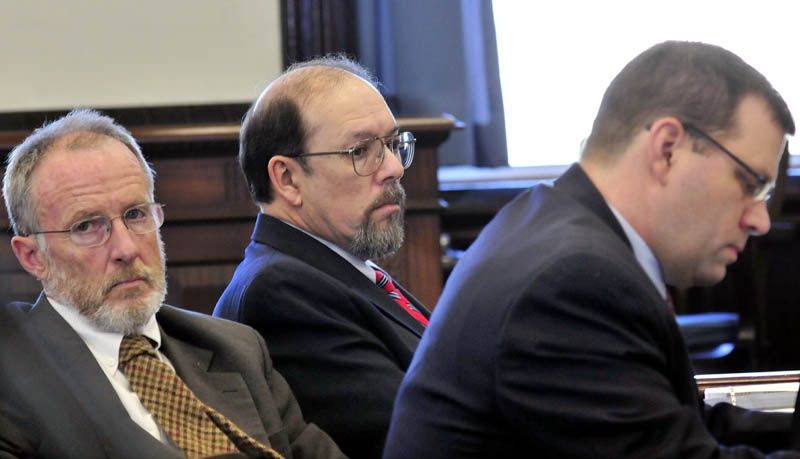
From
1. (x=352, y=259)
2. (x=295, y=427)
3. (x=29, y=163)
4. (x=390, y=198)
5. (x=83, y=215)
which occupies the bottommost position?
(x=295, y=427)

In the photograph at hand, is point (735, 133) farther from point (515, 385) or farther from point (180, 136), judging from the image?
point (180, 136)

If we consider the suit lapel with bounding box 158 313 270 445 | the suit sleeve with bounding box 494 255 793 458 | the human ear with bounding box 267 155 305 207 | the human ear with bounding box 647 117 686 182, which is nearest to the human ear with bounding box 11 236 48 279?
the suit lapel with bounding box 158 313 270 445

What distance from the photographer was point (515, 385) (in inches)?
57.4

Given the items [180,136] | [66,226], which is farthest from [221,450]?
[180,136]

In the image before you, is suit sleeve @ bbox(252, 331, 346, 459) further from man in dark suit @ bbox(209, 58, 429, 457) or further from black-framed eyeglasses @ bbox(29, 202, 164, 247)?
black-framed eyeglasses @ bbox(29, 202, 164, 247)

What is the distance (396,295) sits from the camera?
8.41ft

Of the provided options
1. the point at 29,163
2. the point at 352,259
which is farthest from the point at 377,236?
the point at 29,163

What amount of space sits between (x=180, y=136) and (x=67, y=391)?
5.63 feet

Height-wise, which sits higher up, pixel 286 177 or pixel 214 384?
pixel 286 177

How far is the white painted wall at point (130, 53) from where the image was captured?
14.8 feet

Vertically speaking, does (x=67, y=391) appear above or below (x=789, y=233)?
above

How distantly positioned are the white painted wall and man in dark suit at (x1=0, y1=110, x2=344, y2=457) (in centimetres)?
232

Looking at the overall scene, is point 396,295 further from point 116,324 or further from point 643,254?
point 643,254

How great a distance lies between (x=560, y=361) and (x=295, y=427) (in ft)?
2.79
